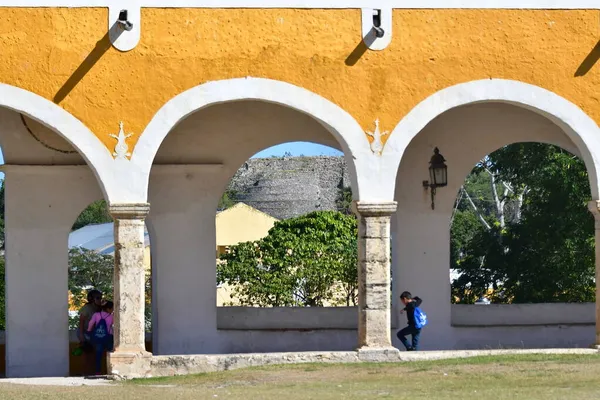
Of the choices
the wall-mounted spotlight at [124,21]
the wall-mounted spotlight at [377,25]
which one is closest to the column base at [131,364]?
the wall-mounted spotlight at [124,21]

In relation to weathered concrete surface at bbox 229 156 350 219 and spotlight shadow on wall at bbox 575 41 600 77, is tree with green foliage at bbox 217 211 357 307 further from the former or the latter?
weathered concrete surface at bbox 229 156 350 219

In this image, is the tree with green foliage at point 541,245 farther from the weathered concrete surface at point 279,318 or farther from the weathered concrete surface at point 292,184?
the weathered concrete surface at point 292,184

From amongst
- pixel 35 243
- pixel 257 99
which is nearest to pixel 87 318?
pixel 35 243

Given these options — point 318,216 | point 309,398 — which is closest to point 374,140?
point 309,398

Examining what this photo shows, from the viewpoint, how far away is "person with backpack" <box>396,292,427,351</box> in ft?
48.9

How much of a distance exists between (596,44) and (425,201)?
2.83 metres

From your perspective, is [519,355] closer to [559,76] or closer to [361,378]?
[361,378]

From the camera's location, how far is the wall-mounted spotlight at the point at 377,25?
45.4ft

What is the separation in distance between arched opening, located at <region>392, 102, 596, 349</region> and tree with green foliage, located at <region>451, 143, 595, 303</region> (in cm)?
376

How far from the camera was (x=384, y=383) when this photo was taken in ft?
40.6

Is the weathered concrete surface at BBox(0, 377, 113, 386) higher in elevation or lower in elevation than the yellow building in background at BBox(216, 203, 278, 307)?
lower

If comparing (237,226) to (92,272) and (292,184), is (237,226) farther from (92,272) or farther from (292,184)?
(92,272)
